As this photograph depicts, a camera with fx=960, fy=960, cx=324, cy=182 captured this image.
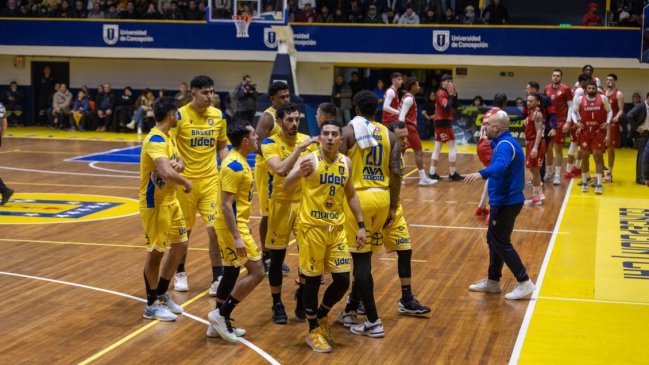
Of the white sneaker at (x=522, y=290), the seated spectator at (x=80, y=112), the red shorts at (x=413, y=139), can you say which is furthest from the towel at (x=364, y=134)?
the seated spectator at (x=80, y=112)

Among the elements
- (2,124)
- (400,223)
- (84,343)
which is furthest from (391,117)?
(84,343)

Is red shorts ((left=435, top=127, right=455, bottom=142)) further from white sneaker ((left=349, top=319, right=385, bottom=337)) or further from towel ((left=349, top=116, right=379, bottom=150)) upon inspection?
white sneaker ((left=349, top=319, right=385, bottom=337))

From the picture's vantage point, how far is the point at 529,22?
31219mm

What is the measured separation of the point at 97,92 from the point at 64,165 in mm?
11593

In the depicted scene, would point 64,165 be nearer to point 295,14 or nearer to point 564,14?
point 295,14

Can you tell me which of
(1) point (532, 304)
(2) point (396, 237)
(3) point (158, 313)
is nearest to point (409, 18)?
(1) point (532, 304)

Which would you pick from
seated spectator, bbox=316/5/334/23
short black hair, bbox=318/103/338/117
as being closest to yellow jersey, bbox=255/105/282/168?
short black hair, bbox=318/103/338/117

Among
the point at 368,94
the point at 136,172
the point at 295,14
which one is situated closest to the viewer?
the point at 368,94

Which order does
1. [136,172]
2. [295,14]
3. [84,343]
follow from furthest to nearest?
[295,14]
[136,172]
[84,343]

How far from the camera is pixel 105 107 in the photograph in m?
30.8

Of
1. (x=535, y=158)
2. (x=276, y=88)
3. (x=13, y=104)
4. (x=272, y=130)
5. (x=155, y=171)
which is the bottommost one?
(x=13, y=104)

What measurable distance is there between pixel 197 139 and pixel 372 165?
220cm

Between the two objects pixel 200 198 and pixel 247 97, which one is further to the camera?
pixel 247 97

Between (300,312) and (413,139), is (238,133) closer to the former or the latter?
(300,312)
